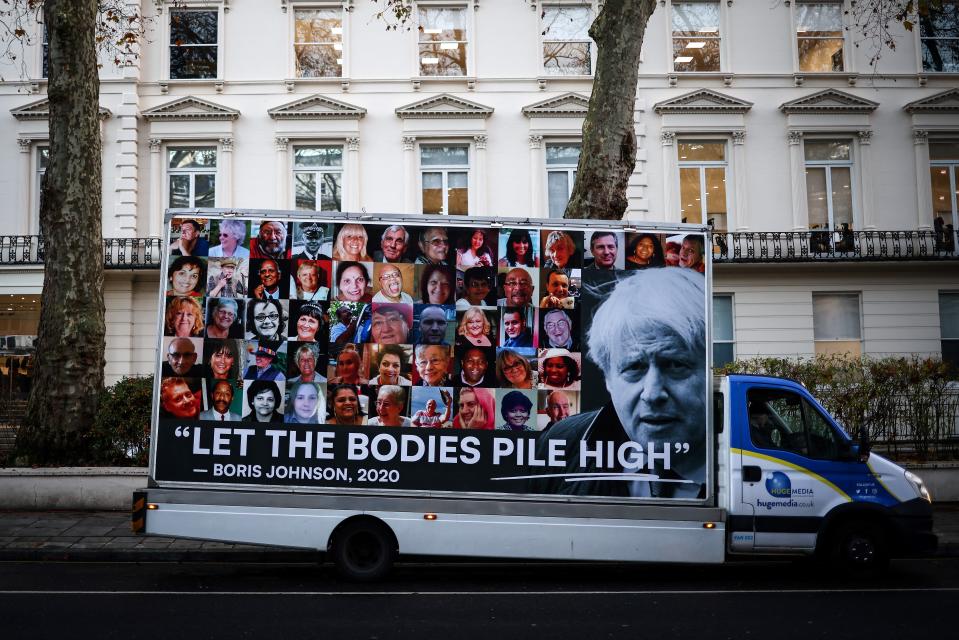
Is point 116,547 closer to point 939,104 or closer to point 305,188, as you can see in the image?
point 305,188

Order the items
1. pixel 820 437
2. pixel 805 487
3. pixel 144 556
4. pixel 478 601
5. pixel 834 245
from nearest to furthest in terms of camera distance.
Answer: pixel 478 601
pixel 805 487
pixel 820 437
pixel 144 556
pixel 834 245

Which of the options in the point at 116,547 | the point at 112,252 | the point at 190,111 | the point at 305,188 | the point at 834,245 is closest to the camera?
the point at 116,547

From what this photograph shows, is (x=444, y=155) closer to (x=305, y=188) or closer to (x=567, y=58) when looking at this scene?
(x=305, y=188)

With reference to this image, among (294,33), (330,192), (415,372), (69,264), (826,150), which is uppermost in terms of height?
(294,33)

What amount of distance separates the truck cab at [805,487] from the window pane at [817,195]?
15456 millimetres

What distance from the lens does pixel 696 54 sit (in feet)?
73.0

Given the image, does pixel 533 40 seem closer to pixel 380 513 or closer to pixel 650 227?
pixel 650 227

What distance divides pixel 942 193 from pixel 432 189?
1485cm

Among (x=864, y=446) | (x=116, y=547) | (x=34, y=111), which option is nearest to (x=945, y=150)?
(x=864, y=446)

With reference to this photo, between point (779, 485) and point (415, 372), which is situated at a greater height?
point (415, 372)

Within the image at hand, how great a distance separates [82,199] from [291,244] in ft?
22.2

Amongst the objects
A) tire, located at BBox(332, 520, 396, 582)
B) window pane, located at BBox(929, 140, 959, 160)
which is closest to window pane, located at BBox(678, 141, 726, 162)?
window pane, located at BBox(929, 140, 959, 160)

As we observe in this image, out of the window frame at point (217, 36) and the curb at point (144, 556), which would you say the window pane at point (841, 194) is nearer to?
the window frame at point (217, 36)

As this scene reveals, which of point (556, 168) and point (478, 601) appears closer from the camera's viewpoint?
point (478, 601)
